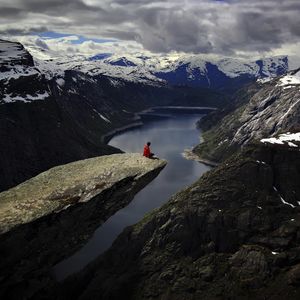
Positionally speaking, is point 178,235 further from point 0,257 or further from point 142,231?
point 0,257

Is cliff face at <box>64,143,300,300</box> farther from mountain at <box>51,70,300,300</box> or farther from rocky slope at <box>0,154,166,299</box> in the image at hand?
rocky slope at <box>0,154,166,299</box>

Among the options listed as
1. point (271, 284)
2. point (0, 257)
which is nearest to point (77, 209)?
point (0, 257)

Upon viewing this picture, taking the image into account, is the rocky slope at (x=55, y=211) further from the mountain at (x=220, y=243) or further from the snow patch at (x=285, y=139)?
the snow patch at (x=285, y=139)

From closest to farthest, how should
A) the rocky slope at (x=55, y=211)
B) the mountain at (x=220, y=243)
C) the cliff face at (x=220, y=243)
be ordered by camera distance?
the rocky slope at (x=55, y=211) < the mountain at (x=220, y=243) < the cliff face at (x=220, y=243)

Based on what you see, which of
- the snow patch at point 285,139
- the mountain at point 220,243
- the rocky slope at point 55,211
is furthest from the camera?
the snow patch at point 285,139

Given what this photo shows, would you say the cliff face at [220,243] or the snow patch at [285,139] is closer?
the cliff face at [220,243]

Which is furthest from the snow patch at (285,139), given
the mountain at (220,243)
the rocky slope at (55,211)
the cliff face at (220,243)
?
the rocky slope at (55,211)

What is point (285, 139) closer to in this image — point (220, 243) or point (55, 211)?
point (220, 243)
